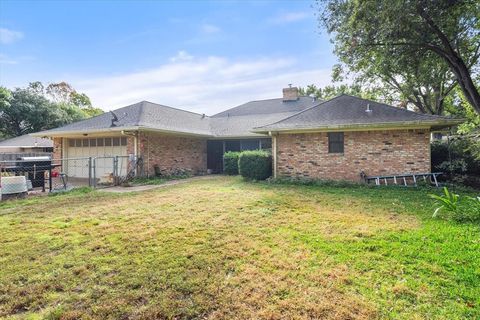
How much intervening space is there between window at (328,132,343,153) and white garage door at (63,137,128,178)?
356 inches

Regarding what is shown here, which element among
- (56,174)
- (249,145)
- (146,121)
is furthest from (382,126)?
(56,174)

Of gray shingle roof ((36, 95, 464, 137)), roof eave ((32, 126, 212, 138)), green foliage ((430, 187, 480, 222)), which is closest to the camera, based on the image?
green foliage ((430, 187, 480, 222))

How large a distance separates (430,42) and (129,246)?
10.7 m

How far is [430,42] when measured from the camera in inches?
360

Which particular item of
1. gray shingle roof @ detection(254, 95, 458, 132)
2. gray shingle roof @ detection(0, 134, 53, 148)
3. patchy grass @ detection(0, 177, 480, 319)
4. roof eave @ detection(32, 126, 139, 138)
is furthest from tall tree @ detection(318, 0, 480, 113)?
gray shingle roof @ detection(0, 134, 53, 148)

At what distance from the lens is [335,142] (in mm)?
11250

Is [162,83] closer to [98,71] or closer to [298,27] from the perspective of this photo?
[98,71]

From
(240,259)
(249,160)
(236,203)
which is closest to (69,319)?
(240,259)

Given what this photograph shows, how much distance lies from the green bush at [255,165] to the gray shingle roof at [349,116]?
1.16 m

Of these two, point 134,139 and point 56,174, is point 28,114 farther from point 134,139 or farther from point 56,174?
point 134,139

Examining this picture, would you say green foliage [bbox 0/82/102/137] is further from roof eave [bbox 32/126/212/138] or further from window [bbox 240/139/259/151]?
window [bbox 240/139/259/151]

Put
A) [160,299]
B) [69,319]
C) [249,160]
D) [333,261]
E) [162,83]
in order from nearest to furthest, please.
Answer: [69,319] → [160,299] → [333,261] → [249,160] → [162,83]

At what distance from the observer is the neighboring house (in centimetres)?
2061

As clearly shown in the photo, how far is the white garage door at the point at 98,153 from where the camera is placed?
13.7 m
